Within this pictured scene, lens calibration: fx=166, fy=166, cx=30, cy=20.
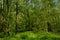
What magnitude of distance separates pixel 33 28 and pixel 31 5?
3.50m

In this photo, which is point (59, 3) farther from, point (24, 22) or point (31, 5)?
point (24, 22)

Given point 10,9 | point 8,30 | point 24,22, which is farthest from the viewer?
point 24,22

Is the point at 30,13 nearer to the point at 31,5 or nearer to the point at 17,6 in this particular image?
the point at 31,5

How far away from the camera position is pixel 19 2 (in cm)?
2127

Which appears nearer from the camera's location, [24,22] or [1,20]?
[1,20]

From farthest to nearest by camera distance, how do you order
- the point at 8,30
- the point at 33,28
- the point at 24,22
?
the point at 24,22 → the point at 33,28 → the point at 8,30

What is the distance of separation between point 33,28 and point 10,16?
6.56 meters

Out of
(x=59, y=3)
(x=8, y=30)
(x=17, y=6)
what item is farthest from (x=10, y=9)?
(x=59, y=3)

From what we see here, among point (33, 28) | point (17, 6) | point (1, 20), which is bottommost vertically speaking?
point (33, 28)

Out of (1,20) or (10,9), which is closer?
(1,20)

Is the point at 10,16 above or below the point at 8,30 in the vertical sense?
above

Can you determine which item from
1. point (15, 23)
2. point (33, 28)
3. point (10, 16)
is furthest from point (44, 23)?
point (10, 16)

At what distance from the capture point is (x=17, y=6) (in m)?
21.0

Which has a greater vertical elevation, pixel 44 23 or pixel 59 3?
pixel 59 3
